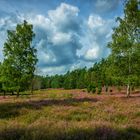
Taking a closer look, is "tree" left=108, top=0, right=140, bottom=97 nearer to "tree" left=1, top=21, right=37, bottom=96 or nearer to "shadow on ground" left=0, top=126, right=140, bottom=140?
"tree" left=1, top=21, right=37, bottom=96

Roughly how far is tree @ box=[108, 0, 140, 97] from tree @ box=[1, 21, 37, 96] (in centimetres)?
1170

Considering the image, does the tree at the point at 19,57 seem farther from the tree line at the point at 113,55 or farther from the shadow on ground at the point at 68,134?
the shadow on ground at the point at 68,134

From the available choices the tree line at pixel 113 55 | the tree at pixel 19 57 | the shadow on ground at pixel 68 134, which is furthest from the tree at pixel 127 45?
the shadow on ground at pixel 68 134

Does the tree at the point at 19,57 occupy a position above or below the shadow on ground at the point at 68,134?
above

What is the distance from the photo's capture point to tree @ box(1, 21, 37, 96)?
161ft

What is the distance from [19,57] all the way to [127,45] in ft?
50.4

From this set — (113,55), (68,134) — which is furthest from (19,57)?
(68,134)

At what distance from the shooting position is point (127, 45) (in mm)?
46688

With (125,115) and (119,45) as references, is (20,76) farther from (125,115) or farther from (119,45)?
(125,115)

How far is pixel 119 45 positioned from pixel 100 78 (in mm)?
76850

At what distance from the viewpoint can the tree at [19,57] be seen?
49.2 meters

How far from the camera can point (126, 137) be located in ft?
37.3

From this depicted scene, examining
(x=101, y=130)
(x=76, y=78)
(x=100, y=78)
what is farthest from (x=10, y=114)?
(x=76, y=78)

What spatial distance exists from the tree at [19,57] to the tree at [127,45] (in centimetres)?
1170
